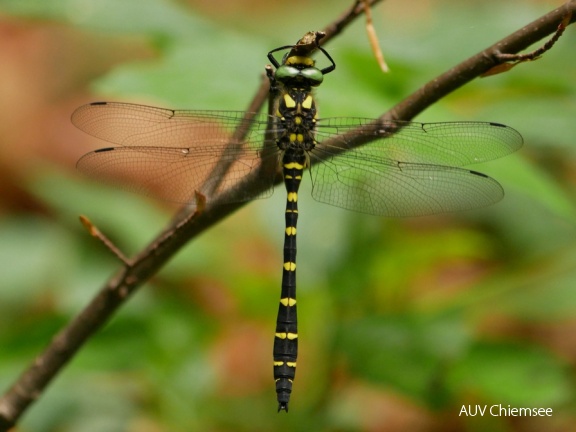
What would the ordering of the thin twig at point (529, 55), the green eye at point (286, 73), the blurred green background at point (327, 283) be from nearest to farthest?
the thin twig at point (529, 55)
the green eye at point (286, 73)
the blurred green background at point (327, 283)

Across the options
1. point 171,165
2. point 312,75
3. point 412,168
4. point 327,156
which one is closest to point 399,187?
point 412,168

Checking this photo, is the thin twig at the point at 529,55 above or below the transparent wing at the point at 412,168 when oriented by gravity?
below

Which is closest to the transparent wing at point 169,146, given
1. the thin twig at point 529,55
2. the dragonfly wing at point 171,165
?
the dragonfly wing at point 171,165

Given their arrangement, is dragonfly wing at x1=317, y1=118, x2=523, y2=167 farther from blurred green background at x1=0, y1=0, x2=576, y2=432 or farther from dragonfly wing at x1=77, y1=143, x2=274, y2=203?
dragonfly wing at x1=77, y1=143, x2=274, y2=203

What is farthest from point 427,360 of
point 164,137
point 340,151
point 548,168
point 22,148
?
point 22,148

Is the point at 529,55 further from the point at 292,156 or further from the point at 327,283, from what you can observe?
Result: the point at 327,283

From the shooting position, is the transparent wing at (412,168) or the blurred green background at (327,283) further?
the blurred green background at (327,283)

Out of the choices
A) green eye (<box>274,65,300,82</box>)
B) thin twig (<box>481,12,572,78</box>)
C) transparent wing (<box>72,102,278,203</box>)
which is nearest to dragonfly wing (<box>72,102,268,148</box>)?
transparent wing (<box>72,102,278,203</box>)

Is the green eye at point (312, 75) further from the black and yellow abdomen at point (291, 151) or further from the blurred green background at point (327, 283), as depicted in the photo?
the blurred green background at point (327, 283)
